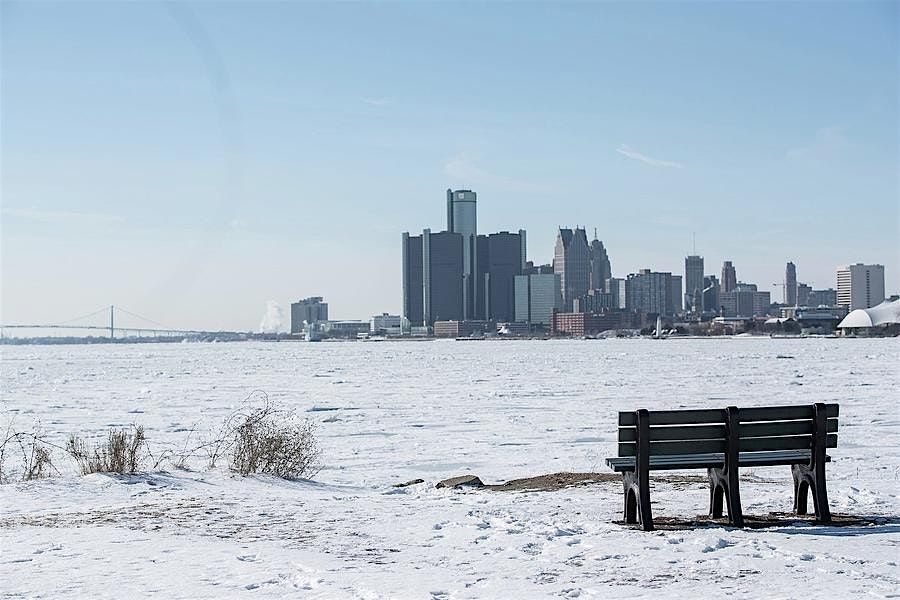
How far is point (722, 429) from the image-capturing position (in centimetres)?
855

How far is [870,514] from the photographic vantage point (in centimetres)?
893

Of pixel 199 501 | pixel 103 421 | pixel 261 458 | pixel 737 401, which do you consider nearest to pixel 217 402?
pixel 103 421

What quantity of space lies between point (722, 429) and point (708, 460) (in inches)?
11.4

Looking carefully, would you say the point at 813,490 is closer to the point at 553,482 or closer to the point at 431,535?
the point at 431,535

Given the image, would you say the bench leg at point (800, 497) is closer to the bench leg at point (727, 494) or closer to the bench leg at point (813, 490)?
the bench leg at point (813, 490)

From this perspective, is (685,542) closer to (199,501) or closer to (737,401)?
(199,501)

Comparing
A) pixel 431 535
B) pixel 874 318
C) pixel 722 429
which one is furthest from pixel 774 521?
pixel 874 318

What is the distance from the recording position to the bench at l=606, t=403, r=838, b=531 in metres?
8.29

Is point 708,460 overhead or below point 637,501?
overhead

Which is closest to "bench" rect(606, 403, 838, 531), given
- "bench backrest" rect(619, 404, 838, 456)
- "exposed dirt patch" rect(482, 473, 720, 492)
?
"bench backrest" rect(619, 404, 838, 456)

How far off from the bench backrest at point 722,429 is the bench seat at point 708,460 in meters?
0.05

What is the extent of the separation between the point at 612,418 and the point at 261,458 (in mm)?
10659

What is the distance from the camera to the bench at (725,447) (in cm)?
829

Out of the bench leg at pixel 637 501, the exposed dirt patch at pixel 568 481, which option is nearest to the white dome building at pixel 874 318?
the exposed dirt patch at pixel 568 481
